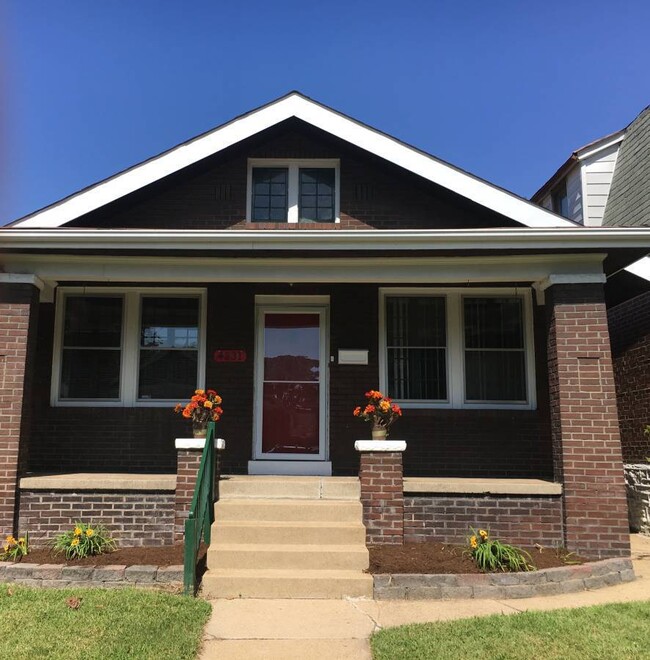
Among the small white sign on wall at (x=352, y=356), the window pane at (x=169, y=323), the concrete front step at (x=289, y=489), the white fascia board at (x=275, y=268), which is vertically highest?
Result: the white fascia board at (x=275, y=268)

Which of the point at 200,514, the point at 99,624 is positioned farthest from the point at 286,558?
the point at 99,624

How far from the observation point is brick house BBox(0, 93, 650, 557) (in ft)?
21.5

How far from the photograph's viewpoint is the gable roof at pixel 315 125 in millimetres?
7305

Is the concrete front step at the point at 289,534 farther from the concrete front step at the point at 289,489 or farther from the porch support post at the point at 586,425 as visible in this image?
the porch support post at the point at 586,425

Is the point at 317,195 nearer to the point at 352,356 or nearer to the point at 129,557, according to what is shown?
the point at 352,356

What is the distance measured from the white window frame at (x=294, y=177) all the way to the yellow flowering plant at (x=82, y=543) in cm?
449

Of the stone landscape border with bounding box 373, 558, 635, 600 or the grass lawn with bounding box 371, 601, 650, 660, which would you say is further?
the stone landscape border with bounding box 373, 558, 635, 600

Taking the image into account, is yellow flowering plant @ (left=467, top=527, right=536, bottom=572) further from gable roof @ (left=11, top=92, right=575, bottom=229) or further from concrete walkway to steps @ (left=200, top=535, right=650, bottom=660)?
gable roof @ (left=11, top=92, right=575, bottom=229)

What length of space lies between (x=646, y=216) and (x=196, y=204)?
646cm

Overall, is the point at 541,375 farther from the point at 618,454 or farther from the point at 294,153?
the point at 294,153

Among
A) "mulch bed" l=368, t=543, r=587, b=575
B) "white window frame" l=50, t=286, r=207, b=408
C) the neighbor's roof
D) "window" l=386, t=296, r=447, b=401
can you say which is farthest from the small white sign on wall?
the neighbor's roof

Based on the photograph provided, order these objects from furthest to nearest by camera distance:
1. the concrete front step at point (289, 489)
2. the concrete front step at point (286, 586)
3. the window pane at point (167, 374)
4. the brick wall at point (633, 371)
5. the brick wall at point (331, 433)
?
1. the brick wall at point (633, 371)
2. the window pane at point (167, 374)
3. the brick wall at point (331, 433)
4. the concrete front step at point (289, 489)
5. the concrete front step at point (286, 586)

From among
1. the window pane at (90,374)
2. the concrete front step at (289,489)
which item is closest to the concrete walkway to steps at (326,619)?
the concrete front step at (289,489)

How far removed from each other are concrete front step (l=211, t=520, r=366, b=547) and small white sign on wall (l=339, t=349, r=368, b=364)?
8.34ft
